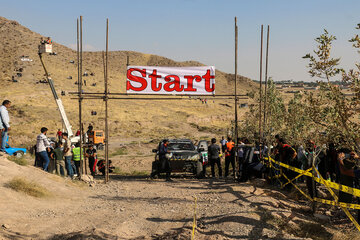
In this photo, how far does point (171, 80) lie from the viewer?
50.1 feet

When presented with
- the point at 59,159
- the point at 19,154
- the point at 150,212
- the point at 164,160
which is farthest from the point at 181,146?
the point at 19,154

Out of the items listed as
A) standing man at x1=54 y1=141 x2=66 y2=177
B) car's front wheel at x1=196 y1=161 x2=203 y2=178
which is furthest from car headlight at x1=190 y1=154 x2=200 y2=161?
standing man at x1=54 y1=141 x2=66 y2=177

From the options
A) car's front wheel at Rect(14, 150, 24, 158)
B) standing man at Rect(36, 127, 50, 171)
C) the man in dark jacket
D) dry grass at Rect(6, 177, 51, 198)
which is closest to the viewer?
dry grass at Rect(6, 177, 51, 198)

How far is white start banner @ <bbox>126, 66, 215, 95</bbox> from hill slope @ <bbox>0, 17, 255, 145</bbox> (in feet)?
93.0

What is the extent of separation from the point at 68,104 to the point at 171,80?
5577cm

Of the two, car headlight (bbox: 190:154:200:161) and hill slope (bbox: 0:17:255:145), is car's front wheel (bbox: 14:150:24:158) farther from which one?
hill slope (bbox: 0:17:255:145)

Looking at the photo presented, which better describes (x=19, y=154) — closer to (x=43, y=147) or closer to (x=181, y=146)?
(x=43, y=147)

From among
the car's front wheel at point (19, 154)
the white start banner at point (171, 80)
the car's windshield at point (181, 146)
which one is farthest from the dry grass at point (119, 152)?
the white start banner at point (171, 80)

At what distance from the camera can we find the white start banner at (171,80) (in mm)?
15125

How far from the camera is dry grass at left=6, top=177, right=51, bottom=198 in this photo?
11375mm

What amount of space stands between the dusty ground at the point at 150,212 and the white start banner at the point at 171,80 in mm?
3696

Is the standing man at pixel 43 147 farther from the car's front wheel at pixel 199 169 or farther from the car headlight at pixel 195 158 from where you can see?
the car's front wheel at pixel 199 169

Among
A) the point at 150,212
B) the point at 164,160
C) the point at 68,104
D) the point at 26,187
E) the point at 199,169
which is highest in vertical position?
the point at 68,104

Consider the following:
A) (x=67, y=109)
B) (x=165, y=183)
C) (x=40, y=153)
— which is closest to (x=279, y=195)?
(x=165, y=183)
